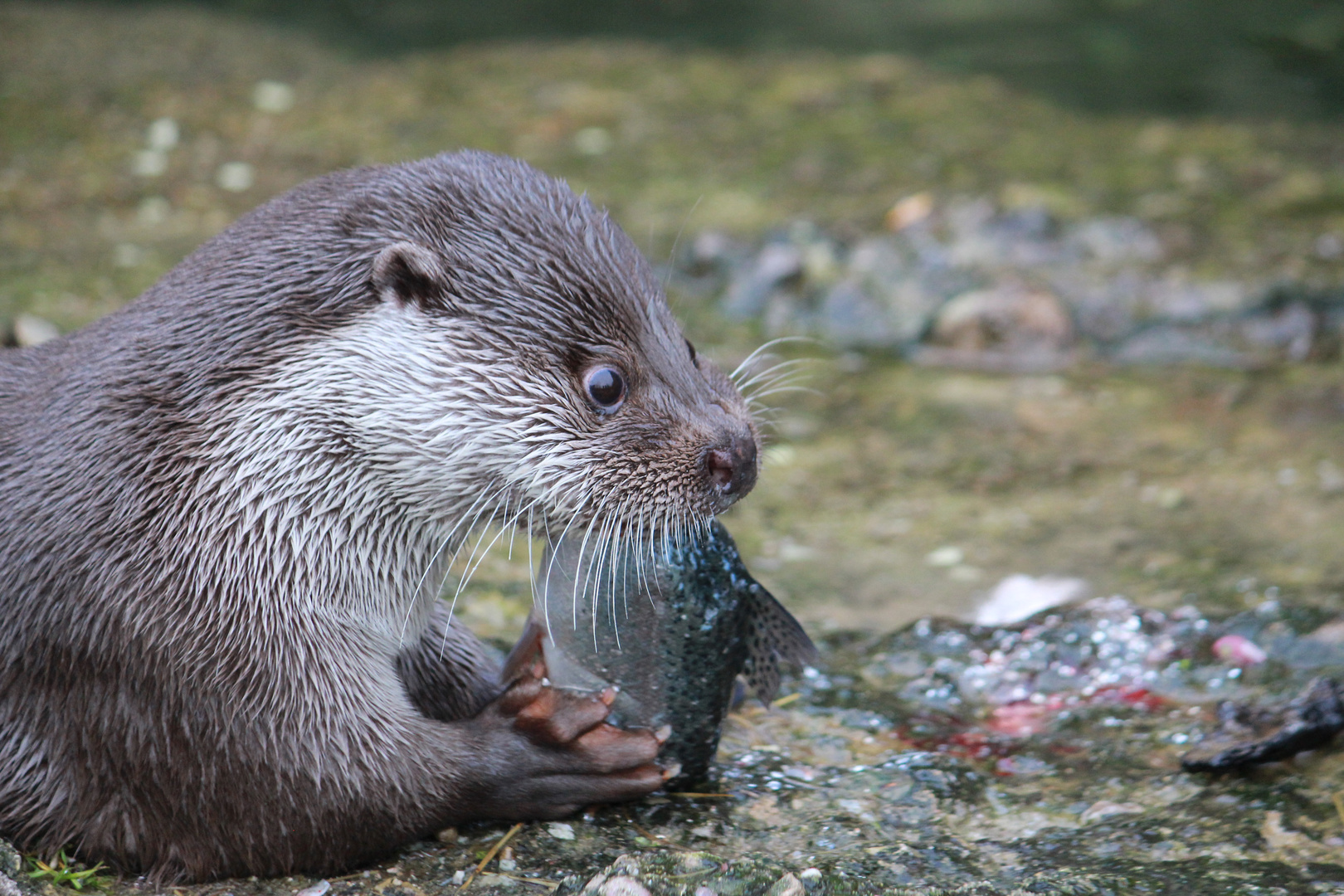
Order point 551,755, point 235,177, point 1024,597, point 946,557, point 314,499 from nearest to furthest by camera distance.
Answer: point 314,499 → point 551,755 → point 1024,597 → point 946,557 → point 235,177

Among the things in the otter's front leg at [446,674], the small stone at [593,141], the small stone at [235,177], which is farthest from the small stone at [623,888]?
the small stone at [593,141]

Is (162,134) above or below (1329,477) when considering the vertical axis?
above

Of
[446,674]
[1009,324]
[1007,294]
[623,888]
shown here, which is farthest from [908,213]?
[623,888]

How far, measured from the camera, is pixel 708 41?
348 inches

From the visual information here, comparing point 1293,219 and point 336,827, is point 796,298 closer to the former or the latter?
point 1293,219

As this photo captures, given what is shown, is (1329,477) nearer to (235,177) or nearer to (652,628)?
(652,628)

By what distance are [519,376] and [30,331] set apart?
232 centimetres

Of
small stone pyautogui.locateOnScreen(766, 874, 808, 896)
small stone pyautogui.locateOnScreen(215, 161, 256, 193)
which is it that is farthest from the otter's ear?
small stone pyautogui.locateOnScreen(215, 161, 256, 193)

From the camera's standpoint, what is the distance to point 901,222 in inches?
226

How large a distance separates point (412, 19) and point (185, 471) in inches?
306

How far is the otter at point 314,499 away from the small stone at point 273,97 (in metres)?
5.13

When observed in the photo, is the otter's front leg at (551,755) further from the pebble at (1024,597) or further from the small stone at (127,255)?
the small stone at (127,255)

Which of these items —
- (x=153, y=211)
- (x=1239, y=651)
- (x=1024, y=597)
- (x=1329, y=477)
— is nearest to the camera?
(x=1239, y=651)

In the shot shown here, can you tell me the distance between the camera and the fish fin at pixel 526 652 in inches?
98.1
